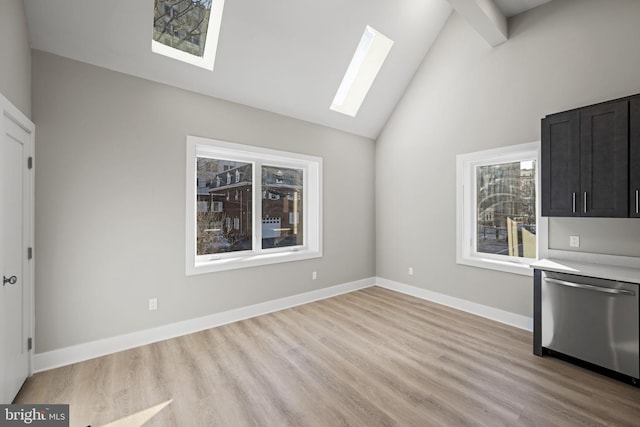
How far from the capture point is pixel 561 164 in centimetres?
278

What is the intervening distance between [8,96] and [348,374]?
3.28 m

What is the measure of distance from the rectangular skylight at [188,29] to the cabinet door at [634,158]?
382 cm

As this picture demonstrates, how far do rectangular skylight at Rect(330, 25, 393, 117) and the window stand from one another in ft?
3.49

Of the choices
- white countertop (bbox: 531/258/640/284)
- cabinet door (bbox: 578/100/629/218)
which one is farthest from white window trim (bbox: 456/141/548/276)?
cabinet door (bbox: 578/100/629/218)

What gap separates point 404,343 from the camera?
2977mm

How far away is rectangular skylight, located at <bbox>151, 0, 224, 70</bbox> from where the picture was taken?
288 centimetres

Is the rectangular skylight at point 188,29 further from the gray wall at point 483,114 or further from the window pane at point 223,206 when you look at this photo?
the gray wall at point 483,114

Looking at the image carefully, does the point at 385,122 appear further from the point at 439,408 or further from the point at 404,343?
the point at 439,408

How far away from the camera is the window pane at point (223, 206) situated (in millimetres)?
3537

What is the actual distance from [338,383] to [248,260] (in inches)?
75.9

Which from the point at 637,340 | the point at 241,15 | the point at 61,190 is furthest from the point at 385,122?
the point at 61,190

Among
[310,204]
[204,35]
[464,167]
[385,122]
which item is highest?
[204,35]

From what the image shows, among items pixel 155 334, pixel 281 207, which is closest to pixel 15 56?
pixel 155 334

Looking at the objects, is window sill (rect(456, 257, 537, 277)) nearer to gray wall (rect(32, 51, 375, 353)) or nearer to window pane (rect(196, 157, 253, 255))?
gray wall (rect(32, 51, 375, 353))
